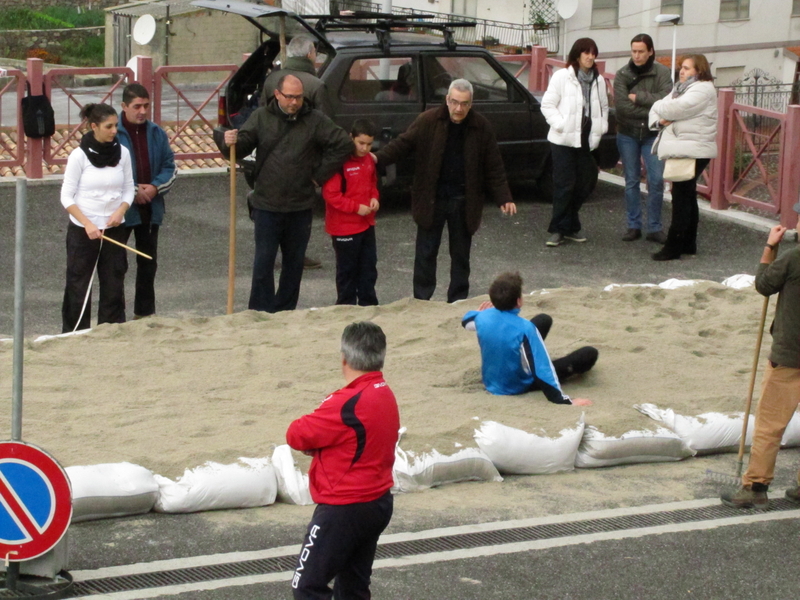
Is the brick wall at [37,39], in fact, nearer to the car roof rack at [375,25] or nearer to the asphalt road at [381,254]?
the asphalt road at [381,254]

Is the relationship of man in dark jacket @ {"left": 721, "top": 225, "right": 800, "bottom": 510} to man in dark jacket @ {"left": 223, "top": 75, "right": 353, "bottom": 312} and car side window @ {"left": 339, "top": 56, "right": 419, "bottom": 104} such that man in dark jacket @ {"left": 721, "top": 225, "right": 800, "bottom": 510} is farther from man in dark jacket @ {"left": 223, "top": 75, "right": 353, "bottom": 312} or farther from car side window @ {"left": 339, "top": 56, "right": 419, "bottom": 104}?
car side window @ {"left": 339, "top": 56, "right": 419, "bottom": 104}

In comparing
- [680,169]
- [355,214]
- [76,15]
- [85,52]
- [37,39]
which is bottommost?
[355,214]

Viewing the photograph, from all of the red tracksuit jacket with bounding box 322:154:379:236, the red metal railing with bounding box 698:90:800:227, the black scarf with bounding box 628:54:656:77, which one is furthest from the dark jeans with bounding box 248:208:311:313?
the red metal railing with bounding box 698:90:800:227

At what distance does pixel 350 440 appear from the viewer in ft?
14.5

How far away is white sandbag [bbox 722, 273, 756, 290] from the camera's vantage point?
10329mm

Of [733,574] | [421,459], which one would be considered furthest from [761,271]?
[421,459]

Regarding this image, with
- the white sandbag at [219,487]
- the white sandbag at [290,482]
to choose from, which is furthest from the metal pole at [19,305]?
the white sandbag at [290,482]

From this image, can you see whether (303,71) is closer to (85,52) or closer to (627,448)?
(627,448)

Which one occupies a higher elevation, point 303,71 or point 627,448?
point 303,71

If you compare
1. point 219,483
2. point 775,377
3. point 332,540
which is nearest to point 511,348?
point 775,377

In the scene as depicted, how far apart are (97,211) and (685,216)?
581cm

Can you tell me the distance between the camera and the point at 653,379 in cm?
770

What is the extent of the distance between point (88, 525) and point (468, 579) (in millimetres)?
1738

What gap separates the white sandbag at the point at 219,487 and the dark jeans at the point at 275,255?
3345mm
